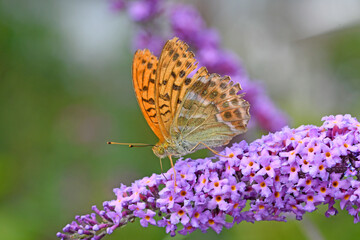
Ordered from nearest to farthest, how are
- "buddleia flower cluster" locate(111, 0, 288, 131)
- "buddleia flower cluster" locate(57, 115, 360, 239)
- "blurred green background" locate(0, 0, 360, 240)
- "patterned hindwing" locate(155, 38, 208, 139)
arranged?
"buddleia flower cluster" locate(57, 115, 360, 239) → "patterned hindwing" locate(155, 38, 208, 139) → "buddleia flower cluster" locate(111, 0, 288, 131) → "blurred green background" locate(0, 0, 360, 240)

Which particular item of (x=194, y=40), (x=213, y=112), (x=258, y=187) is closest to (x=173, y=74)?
(x=213, y=112)

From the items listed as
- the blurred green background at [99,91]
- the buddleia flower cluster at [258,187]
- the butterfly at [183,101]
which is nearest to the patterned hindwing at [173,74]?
the butterfly at [183,101]

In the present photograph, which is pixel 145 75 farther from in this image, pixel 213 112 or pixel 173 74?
pixel 213 112

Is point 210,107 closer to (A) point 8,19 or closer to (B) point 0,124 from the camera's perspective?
(B) point 0,124

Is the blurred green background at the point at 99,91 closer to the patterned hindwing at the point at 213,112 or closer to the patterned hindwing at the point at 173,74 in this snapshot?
the patterned hindwing at the point at 213,112

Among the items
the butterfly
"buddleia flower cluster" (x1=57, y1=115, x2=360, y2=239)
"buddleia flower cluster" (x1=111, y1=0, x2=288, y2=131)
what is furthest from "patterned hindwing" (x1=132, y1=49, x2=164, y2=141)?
"buddleia flower cluster" (x1=111, y1=0, x2=288, y2=131)

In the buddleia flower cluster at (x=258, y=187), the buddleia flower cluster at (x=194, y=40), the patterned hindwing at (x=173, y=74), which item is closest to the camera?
the buddleia flower cluster at (x=258, y=187)

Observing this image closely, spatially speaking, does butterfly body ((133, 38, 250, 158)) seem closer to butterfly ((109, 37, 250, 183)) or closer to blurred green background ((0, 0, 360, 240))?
butterfly ((109, 37, 250, 183))

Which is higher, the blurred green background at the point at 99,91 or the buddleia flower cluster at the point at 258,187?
the blurred green background at the point at 99,91
